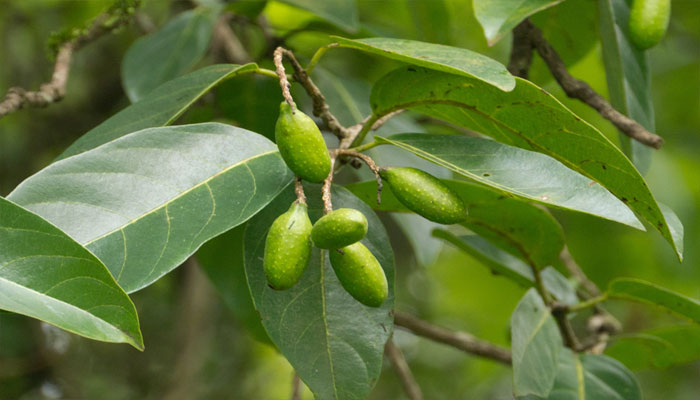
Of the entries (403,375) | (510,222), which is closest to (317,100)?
(510,222)

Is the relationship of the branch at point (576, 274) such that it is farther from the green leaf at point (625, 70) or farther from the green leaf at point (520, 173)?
the green leaf at point (520, 173)

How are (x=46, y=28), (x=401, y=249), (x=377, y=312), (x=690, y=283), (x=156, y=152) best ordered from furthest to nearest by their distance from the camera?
(x=401, y=249), (x=46, y=28), (x=690, y=283), (x=377, y=312), (x=156, y=152)

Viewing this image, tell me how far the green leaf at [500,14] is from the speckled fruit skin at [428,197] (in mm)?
306

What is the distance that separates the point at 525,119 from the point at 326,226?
32 centimetres

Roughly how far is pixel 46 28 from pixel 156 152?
2031 millimetres

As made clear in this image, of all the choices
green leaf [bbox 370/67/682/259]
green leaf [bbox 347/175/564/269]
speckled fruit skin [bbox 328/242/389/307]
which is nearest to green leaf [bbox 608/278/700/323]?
green leaf [bbox 347/175/564/269]

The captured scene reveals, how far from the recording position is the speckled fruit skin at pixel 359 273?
0.72 m

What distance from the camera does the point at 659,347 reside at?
1.36m

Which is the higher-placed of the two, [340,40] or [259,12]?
[340,40]

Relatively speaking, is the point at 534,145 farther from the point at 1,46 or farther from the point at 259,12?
the point at 1,46

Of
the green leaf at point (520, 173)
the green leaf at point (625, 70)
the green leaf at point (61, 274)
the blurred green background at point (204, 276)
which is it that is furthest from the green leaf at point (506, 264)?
the green leaf at point (61, 274)

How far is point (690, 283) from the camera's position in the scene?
2383mm

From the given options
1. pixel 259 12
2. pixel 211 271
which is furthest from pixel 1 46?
pixel 211 271

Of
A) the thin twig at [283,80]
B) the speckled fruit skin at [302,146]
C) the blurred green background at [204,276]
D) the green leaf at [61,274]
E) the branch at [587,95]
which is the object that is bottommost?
the blurred green background at [204,276]
